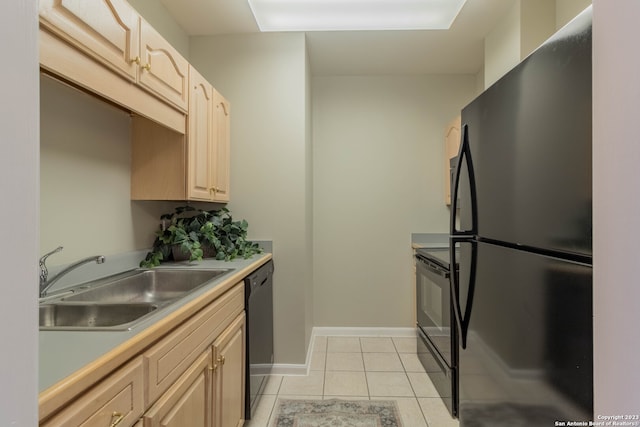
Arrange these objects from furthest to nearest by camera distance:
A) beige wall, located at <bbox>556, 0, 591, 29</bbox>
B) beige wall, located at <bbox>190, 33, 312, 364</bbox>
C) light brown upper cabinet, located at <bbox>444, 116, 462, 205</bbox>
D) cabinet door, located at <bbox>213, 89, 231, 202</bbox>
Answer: light brown upper cabinet, located at <bbox>444, 116, 462, 205</bbox> → beige wall, located at <bbox>190, 33, 312, 364</bbox> → cabinet door, located at <bbox>213, 89, 231, 202</bbox> → beige wall, located at <bbox>556, 0, 591, 29</bbox>

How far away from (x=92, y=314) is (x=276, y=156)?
64.7 inches

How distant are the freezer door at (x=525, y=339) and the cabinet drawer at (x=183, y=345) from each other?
3.37ft

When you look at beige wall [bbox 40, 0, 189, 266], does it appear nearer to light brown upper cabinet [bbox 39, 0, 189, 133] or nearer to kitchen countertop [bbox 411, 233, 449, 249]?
light brown upper cabinet [bbox 39, 0, 189, 133]

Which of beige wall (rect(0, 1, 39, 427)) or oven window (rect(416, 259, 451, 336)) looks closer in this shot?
beige wall (rect(0, 1, 39, 427))

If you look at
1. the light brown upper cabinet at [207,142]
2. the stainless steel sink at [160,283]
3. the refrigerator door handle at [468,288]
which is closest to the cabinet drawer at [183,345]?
the stainless steel sink at [160,283]

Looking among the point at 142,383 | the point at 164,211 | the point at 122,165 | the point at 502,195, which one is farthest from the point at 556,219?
the point at 164,211

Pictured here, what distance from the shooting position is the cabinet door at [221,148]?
219cm

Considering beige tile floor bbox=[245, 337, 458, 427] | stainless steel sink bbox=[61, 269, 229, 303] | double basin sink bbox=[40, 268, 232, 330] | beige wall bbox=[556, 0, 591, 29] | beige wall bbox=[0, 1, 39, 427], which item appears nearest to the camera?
beige wall bbox=[0, 1, 39, 427]

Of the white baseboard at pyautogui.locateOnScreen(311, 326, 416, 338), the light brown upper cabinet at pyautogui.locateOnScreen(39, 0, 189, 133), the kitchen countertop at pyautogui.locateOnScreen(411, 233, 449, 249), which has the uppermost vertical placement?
the light brown upper cabinet at pyautogui.locateOnScreen(39, 0, 189, 133)

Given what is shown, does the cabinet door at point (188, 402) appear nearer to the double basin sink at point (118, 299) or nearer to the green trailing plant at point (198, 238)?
the double basin sink at point (118, 299)

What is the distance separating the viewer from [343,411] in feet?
6.60

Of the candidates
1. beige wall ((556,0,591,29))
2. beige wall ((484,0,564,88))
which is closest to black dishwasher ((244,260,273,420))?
beige wall ((484,0,564,88))

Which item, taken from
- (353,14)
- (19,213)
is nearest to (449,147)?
(353,14)

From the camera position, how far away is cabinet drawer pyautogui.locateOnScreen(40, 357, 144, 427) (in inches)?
24.6
